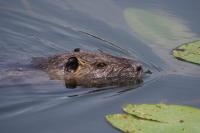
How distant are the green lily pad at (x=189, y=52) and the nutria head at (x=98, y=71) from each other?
779 mm

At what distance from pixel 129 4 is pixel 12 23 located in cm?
205

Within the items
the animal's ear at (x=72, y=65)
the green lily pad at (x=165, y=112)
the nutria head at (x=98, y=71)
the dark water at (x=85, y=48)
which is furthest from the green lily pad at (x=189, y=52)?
the green lily pad at (x=165, y=112)

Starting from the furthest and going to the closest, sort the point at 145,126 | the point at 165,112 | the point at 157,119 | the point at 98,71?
the point at 98,71
the point at 165,112
the point at 157,119
the point at 145,126

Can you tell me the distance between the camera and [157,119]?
5.11m

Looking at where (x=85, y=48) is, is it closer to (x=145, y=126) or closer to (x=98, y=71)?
(x=98, y=71)

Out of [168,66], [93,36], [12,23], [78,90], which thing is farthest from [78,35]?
[78,90]

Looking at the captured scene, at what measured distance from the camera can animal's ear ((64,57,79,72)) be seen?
21.6ft

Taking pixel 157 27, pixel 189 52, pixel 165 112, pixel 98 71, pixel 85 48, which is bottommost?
pixel 165 112

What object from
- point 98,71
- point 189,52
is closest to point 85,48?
point 98,71

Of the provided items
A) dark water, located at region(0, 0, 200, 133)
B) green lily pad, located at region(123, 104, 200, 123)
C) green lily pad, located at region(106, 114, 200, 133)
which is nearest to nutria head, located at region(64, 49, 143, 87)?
dark water, located at region(0, 0, 200, 133)

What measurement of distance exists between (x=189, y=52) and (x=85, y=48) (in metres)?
1.78

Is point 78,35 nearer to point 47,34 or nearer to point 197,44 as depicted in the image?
point 47,34

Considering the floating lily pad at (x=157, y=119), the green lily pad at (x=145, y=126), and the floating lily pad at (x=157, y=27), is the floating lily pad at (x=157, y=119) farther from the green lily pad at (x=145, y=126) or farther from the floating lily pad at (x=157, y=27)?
the floating lily pad at (x=157, y=27)

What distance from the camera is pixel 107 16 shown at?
917cm
